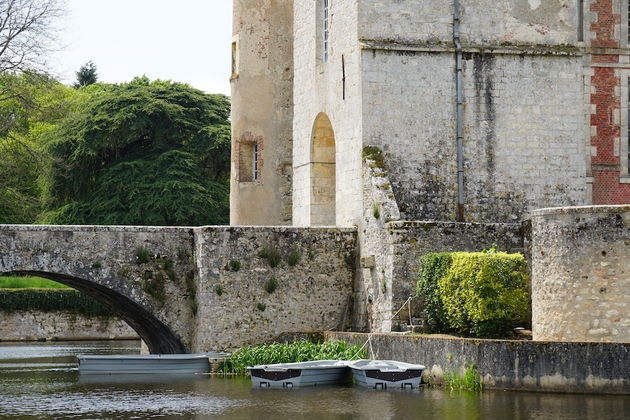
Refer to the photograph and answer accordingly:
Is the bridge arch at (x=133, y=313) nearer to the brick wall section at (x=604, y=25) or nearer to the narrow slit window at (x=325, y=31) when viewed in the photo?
the narrow slit window at (x=325, y=31)

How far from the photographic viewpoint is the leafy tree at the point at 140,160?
49.2 meters

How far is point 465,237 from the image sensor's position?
89.8 feet

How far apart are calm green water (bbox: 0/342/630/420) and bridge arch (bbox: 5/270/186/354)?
2.06 metres

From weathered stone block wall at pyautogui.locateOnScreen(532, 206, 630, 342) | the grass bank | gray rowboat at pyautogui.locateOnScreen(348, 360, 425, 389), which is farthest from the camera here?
the grass bank

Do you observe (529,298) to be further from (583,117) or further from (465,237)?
(583,117)

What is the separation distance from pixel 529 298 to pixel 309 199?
795cm

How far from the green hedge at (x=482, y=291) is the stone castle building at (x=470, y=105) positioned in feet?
13.0

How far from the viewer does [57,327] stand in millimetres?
48844

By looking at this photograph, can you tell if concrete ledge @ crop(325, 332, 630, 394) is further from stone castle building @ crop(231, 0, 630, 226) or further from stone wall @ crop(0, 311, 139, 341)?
stone wall @ crop(0, 311, 139, 341)

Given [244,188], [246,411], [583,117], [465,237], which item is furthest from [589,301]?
[244,188]

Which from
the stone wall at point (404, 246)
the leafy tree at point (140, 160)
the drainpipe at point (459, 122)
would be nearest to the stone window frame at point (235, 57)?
the drainpipe at point (459, 122)

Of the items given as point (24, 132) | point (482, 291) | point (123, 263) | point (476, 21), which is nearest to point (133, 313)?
point (123, 263)

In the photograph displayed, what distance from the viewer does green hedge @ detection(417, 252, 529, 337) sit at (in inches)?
987

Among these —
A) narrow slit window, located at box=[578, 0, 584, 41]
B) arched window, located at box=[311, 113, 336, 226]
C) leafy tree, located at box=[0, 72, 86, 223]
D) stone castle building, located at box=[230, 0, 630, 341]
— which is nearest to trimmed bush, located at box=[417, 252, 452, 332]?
stone castle building, located at box=[230, 0, 630, 341]
